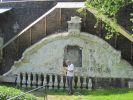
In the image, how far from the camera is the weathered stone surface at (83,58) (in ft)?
86.4

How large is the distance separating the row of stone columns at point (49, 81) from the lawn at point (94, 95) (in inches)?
37.7

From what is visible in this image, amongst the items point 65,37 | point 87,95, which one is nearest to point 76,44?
point 65,37

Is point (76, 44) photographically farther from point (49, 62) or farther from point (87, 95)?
point (87, 95)

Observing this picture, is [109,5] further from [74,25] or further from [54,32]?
[54,32]

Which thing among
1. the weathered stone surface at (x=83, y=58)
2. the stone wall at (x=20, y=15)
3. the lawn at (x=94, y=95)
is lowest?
the lawn at (x=94, y=95)

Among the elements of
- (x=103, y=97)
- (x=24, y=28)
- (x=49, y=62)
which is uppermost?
(x=24, y=28)

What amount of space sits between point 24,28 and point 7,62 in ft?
9.41

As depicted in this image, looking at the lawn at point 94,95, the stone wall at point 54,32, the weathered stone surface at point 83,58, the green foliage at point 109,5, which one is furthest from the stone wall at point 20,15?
the green foliage at point 109,5

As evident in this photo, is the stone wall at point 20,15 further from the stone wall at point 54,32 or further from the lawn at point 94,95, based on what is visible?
the lawn at point 94,95

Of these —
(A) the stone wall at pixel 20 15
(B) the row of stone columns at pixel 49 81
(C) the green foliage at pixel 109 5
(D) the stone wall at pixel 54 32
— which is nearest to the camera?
(C) the green foliage at pixel 109 5

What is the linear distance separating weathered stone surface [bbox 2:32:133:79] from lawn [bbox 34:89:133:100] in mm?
1568

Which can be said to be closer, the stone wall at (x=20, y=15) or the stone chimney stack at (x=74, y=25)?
the stone chimney stack at (x=74, y=25)

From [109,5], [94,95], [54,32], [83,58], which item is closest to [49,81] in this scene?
[83,58]

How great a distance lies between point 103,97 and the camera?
22703 mm
